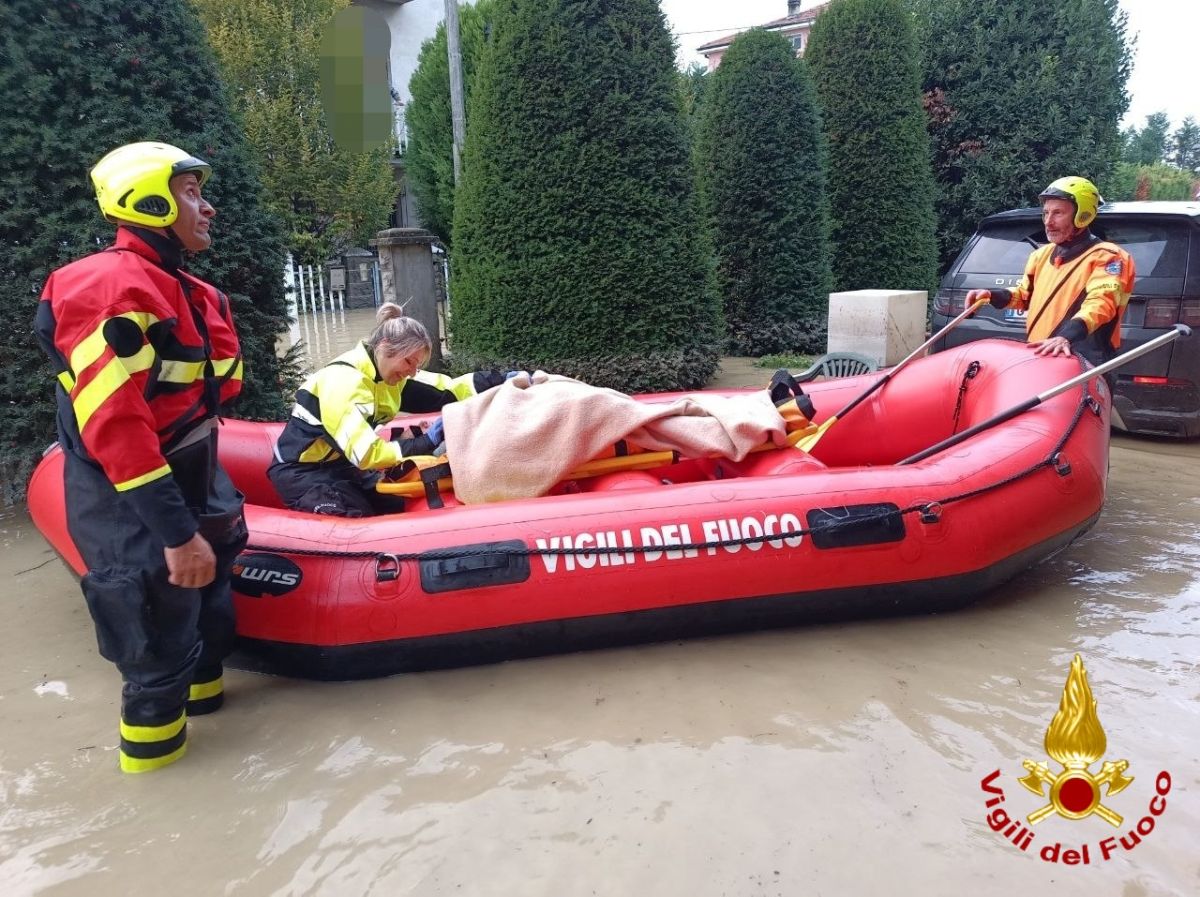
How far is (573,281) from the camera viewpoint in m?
6.55

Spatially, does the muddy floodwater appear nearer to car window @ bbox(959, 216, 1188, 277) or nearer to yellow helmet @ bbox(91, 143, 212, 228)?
yellow helmet @ bbox(91, 143, 212, 228)

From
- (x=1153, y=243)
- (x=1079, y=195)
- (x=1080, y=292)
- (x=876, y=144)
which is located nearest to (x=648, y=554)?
(x=1080, y=292)

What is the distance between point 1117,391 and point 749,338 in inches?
163

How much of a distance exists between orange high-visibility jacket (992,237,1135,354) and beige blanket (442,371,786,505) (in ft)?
5.45

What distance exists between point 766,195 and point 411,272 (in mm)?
3630

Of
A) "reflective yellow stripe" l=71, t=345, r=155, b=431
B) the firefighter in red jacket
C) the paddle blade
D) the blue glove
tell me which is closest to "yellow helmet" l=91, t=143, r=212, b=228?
the firefighter in red jacket

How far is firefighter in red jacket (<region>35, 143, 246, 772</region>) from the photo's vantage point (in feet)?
7.43

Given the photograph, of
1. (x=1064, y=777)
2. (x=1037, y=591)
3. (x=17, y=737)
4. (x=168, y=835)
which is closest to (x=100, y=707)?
(x=17, y=737)

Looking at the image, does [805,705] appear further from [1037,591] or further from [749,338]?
[749,338]

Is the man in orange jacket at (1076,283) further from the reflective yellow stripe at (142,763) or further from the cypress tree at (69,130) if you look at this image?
the cypress tree at (69,130)

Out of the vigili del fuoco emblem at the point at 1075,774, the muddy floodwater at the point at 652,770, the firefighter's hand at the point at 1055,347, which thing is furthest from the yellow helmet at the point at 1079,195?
the vigili del fuoco emblem at the point at 1075,774

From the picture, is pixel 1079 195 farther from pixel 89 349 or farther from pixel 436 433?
pixel 89 349

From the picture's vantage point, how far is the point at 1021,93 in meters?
10.2

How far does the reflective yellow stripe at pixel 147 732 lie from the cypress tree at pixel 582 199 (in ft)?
14.4
